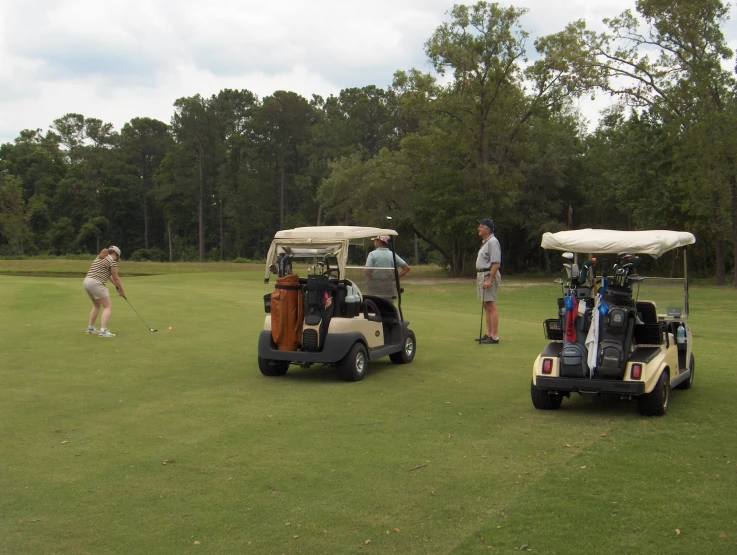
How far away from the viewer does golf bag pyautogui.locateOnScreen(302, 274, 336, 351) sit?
31.6 feet

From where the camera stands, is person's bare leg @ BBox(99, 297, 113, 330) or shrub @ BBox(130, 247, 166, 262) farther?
shrub @ BBox(130, 247, 166, 262)

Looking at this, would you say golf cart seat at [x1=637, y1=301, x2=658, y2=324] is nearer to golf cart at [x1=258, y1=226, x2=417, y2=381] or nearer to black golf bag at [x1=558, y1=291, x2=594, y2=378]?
black golf bag at [x1=558, y1=291, x2=594, y2=378]

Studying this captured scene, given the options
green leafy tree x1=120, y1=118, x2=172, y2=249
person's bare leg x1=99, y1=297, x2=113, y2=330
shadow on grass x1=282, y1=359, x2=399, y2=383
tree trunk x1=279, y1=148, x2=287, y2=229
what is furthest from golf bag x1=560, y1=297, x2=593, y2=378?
green leafy tree x1=120, y1=118, x2=172, y2=249

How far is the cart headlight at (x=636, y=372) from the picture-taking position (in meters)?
7.37

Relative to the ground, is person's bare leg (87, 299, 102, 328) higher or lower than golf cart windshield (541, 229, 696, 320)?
lower

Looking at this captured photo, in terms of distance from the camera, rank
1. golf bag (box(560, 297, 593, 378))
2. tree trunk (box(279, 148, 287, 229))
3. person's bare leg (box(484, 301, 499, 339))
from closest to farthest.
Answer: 1. golf bag (box(560, 297, 593, 378))
2. person's bare leg (box(484, 301, 499, 339))
3. tree trunk (box(279, 148, 287, 229))

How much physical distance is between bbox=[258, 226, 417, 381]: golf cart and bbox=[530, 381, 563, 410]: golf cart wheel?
101 inches

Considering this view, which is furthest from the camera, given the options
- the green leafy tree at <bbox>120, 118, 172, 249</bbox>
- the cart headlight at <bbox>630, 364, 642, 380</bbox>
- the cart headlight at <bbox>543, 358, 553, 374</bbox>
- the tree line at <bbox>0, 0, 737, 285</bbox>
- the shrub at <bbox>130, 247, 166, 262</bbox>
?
the green leafy tree at <bbox>120, 118, 172, 249</bbox>

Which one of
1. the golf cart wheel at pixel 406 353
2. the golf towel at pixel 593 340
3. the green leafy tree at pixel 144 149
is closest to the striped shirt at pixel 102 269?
the golf cart wheel at pixel 406 353

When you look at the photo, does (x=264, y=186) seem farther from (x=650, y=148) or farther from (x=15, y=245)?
(x=650, y=148)

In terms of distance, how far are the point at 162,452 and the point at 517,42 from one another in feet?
123

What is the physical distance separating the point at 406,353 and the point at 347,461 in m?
5.14

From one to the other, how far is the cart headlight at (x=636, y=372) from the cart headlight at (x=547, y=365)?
2.57 ft

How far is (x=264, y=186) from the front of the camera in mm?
81812
